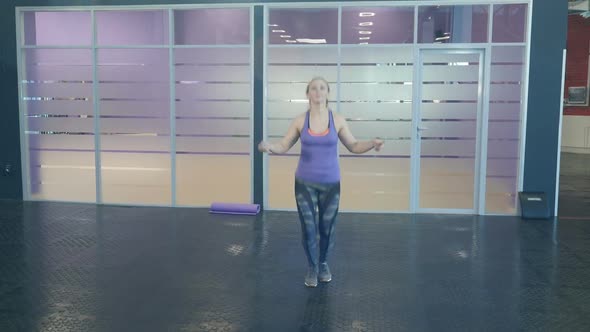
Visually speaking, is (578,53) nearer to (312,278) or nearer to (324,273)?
(324,273)

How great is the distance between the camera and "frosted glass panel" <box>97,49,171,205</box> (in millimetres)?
7352

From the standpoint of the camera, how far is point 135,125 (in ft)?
24.4

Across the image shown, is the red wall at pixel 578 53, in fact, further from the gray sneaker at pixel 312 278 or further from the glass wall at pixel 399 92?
the gray sneaker at pixel 312 278

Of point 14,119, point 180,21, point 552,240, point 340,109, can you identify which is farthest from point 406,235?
point 14,119

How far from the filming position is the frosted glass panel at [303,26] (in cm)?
697

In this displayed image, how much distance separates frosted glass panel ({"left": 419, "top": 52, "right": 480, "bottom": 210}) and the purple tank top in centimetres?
339

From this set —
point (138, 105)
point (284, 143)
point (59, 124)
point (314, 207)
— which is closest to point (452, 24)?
point (284, 143)

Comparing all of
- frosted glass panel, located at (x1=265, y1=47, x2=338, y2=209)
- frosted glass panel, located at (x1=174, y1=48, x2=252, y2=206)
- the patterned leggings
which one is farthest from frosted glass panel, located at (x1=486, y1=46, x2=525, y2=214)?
the patterned leggings

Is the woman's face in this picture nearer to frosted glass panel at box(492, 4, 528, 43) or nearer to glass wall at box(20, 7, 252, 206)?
glass wall at box(20, 7, 252, 206)

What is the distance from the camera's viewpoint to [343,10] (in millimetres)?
6941

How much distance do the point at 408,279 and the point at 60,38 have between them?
5965 millimetres

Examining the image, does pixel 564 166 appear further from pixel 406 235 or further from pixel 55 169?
pixel 55 169

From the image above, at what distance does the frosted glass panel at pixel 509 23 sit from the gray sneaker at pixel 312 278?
14.0 feet

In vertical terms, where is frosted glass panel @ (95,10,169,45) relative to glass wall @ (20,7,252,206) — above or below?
above
